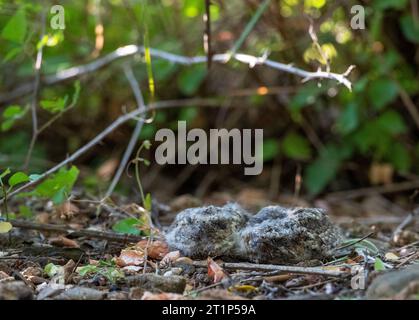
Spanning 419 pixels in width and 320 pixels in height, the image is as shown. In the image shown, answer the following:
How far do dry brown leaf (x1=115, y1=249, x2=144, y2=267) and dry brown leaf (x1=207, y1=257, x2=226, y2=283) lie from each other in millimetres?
256

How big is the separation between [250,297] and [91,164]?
10.5ft

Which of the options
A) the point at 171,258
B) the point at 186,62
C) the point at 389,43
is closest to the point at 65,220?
the point at 171,258

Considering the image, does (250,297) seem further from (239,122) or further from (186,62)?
(239,122)

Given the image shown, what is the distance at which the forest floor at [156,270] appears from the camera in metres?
1.64

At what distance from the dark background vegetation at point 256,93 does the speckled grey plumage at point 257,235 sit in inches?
64.1

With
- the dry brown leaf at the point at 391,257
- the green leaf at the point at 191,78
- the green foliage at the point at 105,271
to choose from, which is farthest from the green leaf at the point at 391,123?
the green foliage at the point at 105,271

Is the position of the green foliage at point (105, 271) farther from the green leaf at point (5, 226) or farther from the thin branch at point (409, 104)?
the thin branch at point (409, 104)

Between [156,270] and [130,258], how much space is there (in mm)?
145

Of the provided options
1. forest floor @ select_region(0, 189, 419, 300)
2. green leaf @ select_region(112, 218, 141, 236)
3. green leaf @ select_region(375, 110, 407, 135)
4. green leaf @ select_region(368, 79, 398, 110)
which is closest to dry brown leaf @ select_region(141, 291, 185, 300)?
forest floor @ select_region(0, 189, 419, 300)

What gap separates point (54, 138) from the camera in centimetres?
472

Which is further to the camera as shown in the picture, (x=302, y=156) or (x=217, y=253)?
(x=302, y=156)

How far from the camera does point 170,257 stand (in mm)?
2020

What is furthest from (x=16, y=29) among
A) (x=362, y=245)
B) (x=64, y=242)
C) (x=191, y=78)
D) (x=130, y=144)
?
(x=362, y=245)
